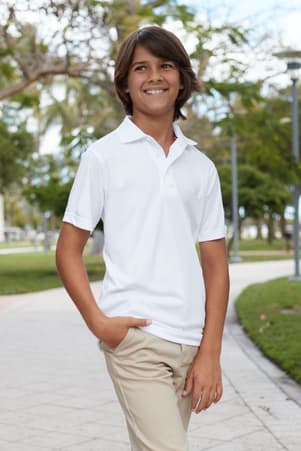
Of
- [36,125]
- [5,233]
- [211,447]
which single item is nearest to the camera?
[211,447]

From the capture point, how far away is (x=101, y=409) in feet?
22.4

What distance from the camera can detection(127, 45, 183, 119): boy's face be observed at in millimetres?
3057

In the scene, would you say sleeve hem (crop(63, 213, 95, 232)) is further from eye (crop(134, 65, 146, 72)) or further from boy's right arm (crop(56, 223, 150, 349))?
eye (crop(134, 65, 146, 72))

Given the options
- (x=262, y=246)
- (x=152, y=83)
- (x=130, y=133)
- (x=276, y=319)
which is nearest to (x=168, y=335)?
(x=130, y=133)

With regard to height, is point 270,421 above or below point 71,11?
below

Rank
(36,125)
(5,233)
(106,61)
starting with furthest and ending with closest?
(5,233) < (36,125) < (106,61)

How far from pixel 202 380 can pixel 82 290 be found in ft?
1.55

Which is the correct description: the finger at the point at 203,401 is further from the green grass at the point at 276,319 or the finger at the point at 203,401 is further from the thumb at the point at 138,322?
the green grass at the point at 276,319

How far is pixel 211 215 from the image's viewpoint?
317cm

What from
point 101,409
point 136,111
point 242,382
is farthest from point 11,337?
point 136,111

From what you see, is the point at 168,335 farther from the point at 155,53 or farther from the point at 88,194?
the point at 155,53

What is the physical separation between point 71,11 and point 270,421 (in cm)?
966

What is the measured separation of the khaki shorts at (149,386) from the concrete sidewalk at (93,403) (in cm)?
272

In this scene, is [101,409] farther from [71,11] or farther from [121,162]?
[71,11]
